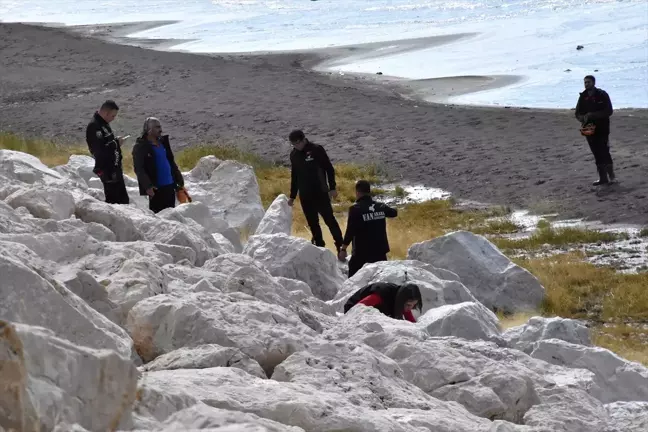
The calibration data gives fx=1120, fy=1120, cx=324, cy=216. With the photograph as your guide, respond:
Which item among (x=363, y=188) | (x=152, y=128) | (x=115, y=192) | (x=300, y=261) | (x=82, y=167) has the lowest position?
(x=300, y=261)

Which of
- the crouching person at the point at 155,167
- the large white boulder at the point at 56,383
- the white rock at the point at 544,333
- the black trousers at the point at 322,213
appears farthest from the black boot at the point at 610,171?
the large white boulder at the point at 56,383

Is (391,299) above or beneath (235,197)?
above

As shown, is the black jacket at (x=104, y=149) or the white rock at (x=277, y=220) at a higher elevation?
the black jacket at (x=104, y=149)

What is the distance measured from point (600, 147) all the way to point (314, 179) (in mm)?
7238

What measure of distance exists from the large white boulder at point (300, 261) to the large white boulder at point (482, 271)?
1982 mm

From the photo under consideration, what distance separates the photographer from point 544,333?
355 inches

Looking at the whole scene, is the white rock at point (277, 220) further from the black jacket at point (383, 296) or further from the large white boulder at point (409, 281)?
the black jacket at point (383, 296)

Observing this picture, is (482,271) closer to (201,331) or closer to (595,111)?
(595,111)

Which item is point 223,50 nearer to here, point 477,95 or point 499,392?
point 477,95

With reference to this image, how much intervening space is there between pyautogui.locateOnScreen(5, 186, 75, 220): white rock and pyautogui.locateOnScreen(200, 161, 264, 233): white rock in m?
5.67

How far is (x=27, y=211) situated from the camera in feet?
28.6

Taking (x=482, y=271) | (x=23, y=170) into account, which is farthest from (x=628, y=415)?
(x=23, y=170)

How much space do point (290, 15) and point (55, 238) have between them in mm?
51760

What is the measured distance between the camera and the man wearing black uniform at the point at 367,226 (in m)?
11.6
